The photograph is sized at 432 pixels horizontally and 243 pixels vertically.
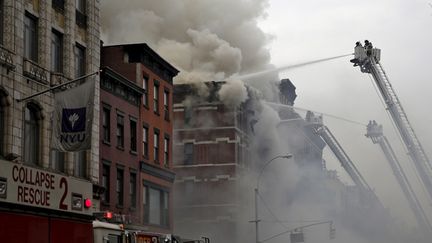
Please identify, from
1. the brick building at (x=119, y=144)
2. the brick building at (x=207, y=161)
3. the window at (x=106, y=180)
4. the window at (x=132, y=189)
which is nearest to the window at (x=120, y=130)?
the brick building at (x=119, y=144)

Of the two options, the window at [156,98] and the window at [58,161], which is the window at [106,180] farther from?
the window at [156,98]

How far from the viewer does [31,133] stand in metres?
28.8

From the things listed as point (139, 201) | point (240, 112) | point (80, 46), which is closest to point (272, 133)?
point (240, 112)

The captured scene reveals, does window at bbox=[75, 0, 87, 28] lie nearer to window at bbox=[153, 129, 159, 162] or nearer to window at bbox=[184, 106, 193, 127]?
window at bbox=[153, 129, 159, 162]

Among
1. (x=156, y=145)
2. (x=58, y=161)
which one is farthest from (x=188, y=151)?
(x=58, y=161)

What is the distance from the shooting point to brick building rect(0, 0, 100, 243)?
13867 millimetres

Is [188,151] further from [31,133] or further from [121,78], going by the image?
[31,133]

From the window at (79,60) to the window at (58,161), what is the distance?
3369 mm

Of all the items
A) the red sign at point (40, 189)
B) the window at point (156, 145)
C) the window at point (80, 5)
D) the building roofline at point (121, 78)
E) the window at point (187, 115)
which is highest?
the window at point (187, 115)

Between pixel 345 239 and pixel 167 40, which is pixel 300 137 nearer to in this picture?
pixel 345 239

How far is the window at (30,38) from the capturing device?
28.5 metres

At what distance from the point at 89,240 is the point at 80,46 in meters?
19.0

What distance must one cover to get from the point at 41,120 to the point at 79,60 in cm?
498

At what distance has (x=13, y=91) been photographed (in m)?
27.0
